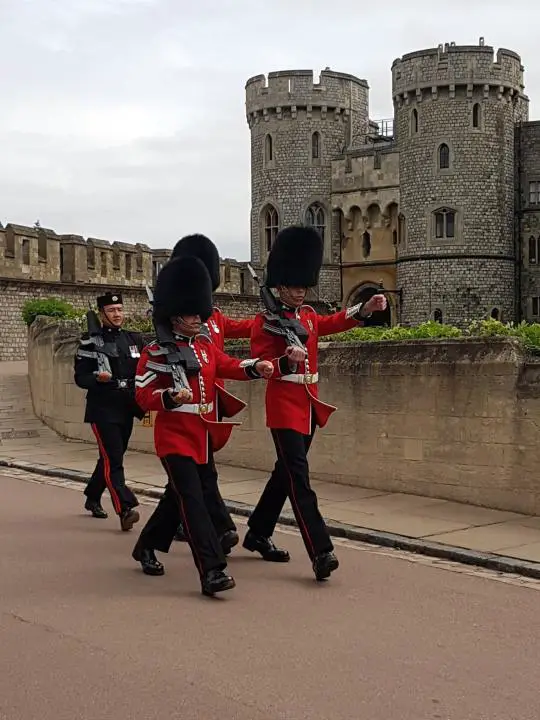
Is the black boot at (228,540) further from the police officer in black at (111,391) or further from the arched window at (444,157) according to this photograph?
the arched window at (444,157)

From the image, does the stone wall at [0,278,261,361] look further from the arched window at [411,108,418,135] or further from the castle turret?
the arched window at [411,108,418,135]

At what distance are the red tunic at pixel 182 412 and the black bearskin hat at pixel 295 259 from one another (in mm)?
856

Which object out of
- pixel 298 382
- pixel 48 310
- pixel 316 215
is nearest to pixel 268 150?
pixel 316 215

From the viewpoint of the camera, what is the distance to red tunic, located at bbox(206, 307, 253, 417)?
7.22 meters

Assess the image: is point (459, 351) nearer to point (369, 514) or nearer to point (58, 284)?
point (369, 514)

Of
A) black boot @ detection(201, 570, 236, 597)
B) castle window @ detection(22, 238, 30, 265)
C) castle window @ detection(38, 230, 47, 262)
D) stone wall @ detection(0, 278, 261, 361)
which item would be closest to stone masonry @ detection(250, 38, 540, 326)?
stone wall @ detection(0, 278, 261, 361)

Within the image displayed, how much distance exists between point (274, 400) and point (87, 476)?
5.16m

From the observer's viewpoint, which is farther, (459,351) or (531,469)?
(459,351)

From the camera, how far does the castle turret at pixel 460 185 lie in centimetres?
5081

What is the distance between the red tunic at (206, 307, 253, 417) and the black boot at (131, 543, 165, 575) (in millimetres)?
1019

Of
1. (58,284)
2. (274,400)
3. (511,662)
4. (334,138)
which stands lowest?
(511,662)

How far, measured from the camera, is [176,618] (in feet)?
19.6

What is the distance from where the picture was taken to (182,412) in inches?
270

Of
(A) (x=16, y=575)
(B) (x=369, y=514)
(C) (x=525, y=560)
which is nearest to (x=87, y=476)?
(B) (x=369, y=514)
